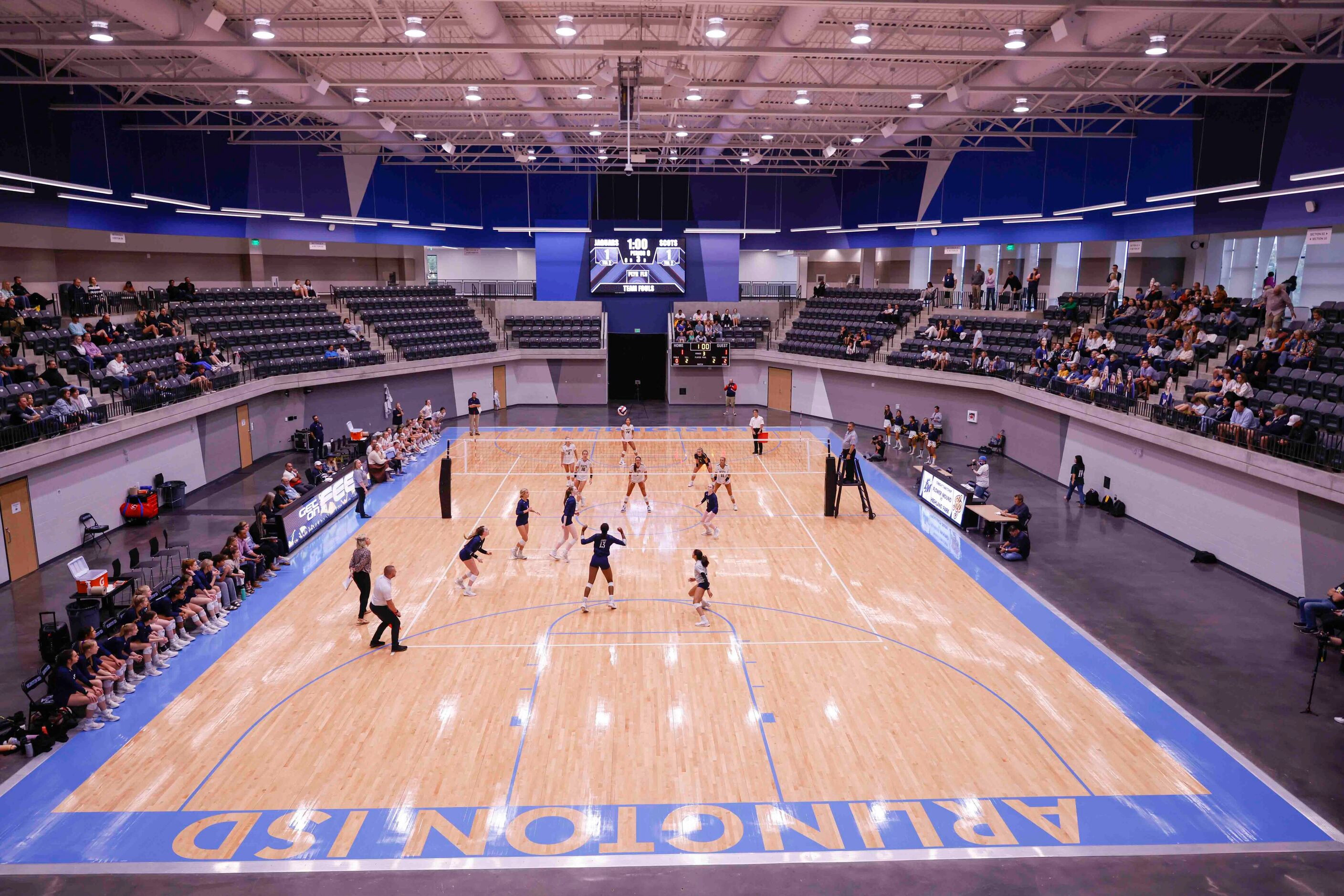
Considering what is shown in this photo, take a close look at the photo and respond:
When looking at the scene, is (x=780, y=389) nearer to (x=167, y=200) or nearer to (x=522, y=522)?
(x=522, y=522)

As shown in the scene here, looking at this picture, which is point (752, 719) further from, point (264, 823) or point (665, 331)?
point (665, 331)

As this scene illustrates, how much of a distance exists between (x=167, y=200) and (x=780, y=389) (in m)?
25.7

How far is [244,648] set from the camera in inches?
521

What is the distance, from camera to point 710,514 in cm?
1931

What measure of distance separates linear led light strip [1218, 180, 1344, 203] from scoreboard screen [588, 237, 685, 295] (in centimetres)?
2365

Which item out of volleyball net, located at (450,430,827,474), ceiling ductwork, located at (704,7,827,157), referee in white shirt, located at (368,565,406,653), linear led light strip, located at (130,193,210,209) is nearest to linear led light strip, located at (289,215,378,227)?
linear led light strip, located at (130,193,210,209)

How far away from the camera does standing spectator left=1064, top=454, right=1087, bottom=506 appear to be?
22.3 meters

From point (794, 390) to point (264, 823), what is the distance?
32082mm

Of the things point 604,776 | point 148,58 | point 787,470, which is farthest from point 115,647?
point 787,470

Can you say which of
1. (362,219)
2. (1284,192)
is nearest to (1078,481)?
(1284,192)

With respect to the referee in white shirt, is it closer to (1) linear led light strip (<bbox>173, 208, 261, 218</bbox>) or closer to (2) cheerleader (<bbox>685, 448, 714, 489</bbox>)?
(2) cheerleader (<bbox>685, 448, 714, 489</bbox>)

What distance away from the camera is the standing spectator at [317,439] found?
26.1 meters

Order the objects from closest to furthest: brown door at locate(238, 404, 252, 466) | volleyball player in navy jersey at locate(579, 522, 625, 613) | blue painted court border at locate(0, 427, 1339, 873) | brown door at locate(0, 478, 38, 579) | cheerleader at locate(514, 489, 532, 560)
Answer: blue painted court border at locate(0, 427, 1339, 873)
volleyball player in navy jersey at locate(579, 522, 625, 613)
brown door at locate(0, 478, 38, 579)
cheerleader at locate(514, 489, 532, 560)
brown door at locate(238, 404, 252, 466)

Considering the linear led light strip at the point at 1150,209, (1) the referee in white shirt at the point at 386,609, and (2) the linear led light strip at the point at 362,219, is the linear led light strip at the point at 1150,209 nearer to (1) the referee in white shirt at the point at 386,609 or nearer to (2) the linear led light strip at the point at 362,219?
(1) the referee in white shirt at the point at 386,609
